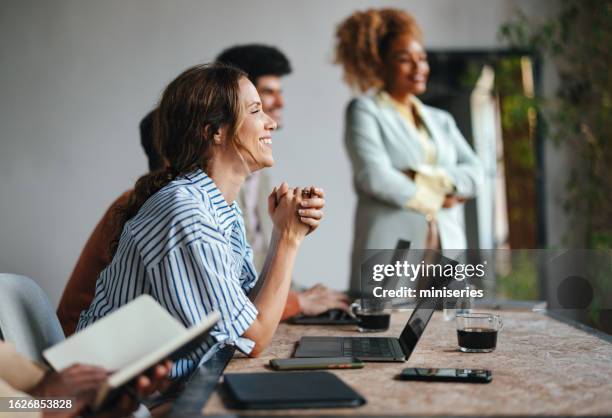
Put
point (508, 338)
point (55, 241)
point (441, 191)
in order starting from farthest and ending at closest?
1. point (55, 241)
2. point (441, 191)
3. point (508, 338)

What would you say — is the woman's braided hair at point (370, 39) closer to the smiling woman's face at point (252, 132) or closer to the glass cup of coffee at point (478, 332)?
the smiling woman's face at point (252, 132)

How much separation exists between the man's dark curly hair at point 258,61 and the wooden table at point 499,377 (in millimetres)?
1319

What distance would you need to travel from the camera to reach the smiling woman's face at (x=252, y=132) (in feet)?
6.21

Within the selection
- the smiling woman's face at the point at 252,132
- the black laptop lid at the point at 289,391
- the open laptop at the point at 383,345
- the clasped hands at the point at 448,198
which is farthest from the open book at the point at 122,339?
the clasped hands at the point at 448,198

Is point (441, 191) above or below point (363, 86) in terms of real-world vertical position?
below

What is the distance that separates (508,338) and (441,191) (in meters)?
1.43

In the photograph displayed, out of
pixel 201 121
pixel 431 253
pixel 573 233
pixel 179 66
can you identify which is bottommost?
pixel 573 233

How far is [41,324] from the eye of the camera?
5.49 feet

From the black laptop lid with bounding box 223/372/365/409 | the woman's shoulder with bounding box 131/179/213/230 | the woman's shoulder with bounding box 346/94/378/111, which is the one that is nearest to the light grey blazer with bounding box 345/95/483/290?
the woman's shoulder with bounding box 346/94/378/111

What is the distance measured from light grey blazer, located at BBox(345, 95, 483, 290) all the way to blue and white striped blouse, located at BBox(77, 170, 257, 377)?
154 cm

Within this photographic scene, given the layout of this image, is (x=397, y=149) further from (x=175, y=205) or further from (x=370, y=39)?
(x=175, y=205)

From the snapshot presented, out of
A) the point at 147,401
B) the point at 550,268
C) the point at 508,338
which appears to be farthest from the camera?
the point at 550,268

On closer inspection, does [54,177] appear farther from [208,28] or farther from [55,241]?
[208,28]

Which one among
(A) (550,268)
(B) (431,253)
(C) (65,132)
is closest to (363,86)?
(A) (550,268)
